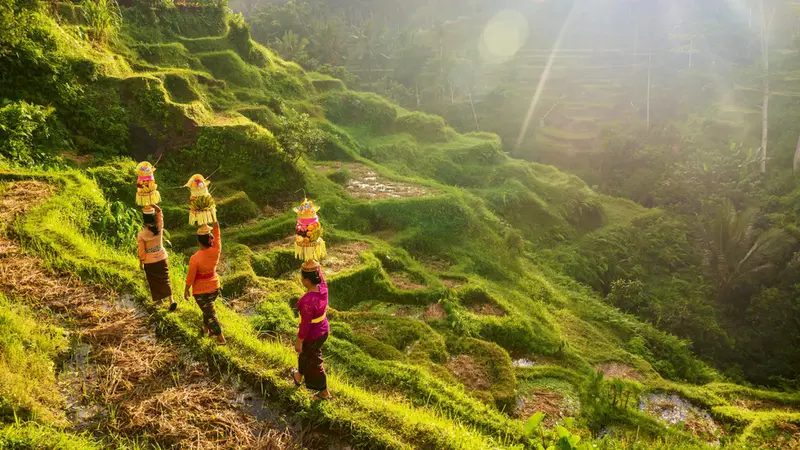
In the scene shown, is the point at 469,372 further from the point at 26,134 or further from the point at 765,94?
the point at 765,94

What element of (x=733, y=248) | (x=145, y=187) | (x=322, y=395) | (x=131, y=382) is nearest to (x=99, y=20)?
(x=145, y=187)

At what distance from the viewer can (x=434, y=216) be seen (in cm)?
1389

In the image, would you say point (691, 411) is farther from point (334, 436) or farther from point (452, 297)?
point (334, 436)

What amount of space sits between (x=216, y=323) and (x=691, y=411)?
8531 mm

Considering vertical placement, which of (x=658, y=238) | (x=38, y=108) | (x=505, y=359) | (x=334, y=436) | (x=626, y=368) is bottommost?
(x=658, y=238)

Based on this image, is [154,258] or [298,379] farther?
[154,258]

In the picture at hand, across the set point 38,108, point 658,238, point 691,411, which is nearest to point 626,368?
point 691,411

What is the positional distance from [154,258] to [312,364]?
2347 mm

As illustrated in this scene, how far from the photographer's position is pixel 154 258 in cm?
505

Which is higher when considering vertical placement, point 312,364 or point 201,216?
point 201,216

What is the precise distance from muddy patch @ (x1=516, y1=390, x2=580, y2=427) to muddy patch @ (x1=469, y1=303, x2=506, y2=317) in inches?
107

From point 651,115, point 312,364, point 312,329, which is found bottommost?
point 651,115

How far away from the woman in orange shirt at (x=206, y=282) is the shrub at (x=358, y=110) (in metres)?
19.2

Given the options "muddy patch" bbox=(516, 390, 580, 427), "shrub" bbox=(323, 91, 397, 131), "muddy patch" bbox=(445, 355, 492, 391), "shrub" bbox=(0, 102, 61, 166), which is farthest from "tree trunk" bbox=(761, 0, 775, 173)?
"shrub" bbox=(0, 102, 61, 166)
